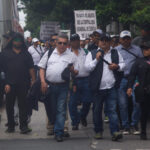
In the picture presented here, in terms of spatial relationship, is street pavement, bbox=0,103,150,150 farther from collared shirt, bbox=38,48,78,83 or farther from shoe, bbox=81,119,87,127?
collared shirt, bbox=38,48,78,83

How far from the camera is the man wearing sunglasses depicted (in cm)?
1020

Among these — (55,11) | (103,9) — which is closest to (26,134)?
(103,9)

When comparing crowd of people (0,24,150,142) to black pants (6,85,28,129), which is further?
black pants (6,85,28,129)

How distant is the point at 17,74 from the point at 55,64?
1.20 meters

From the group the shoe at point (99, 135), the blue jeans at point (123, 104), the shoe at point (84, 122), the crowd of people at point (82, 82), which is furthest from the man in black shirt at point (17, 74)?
the blue jeans at point (123, 104)

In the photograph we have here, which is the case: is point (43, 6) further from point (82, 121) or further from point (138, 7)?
point (82, 121)

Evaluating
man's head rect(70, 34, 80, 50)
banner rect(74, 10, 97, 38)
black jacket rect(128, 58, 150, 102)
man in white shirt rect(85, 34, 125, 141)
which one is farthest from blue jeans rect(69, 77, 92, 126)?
banner rect(74, 10, 97, 38)

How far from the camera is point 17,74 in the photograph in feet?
35.0

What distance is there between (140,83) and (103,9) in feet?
27.6

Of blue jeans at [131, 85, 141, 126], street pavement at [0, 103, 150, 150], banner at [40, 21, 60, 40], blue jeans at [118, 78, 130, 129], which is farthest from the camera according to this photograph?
banner at [40, 21, 60, 40]

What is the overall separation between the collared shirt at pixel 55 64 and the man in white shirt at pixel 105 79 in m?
0.43

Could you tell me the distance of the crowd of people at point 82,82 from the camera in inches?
375

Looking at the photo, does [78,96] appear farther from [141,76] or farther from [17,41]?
[141,76]

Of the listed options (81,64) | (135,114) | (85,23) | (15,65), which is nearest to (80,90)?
(81,64)
